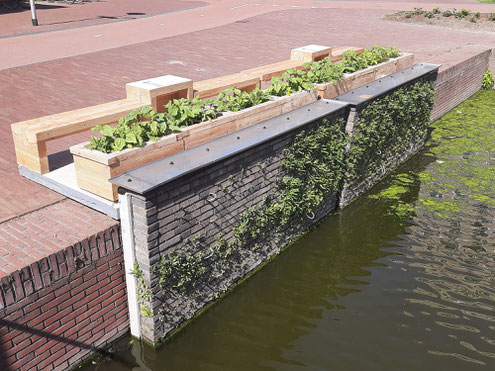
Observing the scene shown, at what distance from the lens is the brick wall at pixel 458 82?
12125mm

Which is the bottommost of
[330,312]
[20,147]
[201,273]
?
[330,312]

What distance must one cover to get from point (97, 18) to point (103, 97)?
12.3 m

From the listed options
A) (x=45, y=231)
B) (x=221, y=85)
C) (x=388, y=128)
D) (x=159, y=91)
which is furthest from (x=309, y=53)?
(x=45, y=231)

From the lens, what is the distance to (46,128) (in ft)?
17.2

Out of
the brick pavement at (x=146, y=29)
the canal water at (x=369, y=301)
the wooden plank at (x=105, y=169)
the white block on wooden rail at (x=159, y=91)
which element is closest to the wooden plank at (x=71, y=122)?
the white block on wooden rail at (x=159, y=91)

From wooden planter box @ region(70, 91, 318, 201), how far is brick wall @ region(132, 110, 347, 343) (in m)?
0.37

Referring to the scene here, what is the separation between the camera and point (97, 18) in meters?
19.5

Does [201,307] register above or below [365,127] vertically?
below

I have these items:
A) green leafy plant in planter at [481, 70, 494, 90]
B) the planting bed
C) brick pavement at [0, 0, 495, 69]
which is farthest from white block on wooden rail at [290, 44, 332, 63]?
green leafy plant in planter at [481, 70, 494, 90]

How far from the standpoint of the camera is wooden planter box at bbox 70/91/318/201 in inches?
181

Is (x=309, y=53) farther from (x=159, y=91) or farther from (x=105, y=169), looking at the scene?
(x=105, y=169)

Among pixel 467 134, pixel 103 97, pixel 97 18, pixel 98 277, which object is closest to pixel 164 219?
pixel 98 277

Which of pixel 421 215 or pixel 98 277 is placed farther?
pixel 421 215

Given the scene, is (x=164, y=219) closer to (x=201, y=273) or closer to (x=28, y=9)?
(x=201, y=273)
